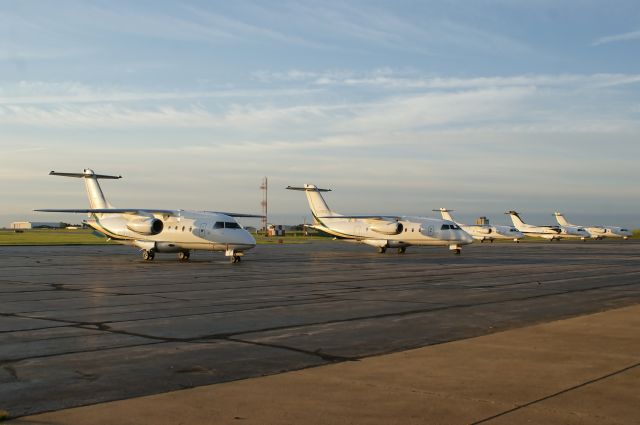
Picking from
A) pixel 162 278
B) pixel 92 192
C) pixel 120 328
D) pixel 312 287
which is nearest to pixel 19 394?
pixel 120 328

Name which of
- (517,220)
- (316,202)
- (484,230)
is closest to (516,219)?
(517,220)

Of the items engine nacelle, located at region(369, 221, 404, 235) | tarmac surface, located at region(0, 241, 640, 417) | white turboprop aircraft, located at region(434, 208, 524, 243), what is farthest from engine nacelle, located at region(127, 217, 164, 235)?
white turboprop aircraft, located at region(434, 208, 524, 243)

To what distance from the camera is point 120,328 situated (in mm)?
13352

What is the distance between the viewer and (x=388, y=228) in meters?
Result: 51.7

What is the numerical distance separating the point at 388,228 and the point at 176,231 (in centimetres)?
1834

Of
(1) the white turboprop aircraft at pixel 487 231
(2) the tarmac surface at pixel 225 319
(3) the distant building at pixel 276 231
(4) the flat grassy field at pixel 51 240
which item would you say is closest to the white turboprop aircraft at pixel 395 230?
(4) the flat grassy field at pixel 51 240

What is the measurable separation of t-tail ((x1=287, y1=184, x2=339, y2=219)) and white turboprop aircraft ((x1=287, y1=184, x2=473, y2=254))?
2.66 feet

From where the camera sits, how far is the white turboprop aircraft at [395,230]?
50.4m

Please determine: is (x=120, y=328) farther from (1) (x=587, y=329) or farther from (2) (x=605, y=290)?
(2) (x=605, y=290)

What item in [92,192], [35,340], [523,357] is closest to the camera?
[523,357]

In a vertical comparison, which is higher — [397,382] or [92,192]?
[92,192]

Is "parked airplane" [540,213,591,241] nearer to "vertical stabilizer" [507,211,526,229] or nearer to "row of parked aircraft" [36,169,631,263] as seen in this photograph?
"vertical stabilizer" [507,211,526,229]

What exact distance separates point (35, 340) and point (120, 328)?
1808mm

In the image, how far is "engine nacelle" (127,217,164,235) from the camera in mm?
38781
